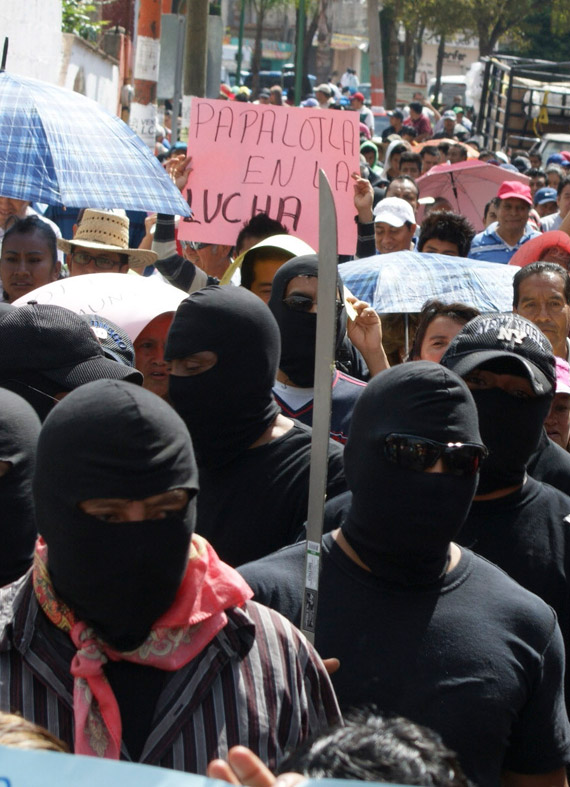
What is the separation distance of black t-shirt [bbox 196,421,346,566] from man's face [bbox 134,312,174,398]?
108 centimetres

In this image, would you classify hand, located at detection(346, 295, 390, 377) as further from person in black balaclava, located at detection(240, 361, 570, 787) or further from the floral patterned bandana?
the floral patterned bandana

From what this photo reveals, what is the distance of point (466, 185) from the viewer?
11.8m

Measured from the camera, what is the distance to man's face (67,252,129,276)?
5.65 metres

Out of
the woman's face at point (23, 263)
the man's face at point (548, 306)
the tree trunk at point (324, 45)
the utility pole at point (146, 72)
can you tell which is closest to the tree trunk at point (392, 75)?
the tree trunk at point (324, 45)

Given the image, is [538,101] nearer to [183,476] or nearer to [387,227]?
[387,227]

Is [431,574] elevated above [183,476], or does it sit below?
below

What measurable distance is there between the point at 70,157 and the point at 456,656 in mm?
3496

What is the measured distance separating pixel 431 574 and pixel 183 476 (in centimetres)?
63

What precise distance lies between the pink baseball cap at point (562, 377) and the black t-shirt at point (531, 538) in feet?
3.23

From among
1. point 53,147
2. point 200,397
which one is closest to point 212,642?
point 200,397

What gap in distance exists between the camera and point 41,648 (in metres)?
1.96

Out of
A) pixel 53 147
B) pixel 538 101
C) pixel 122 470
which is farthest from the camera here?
pixel 538 101

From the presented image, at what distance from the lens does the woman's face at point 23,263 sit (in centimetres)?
523

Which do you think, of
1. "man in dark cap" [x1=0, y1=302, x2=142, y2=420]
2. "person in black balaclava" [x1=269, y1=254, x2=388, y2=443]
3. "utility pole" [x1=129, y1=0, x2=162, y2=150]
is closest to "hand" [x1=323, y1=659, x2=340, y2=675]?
"man in dark cap" [x1=0, y1=302, x2=142, y2=420]
